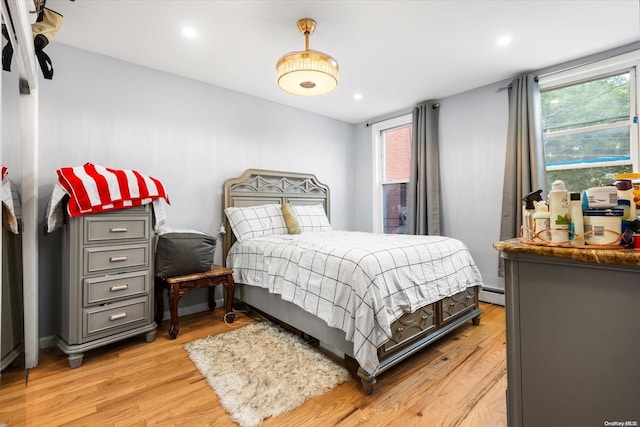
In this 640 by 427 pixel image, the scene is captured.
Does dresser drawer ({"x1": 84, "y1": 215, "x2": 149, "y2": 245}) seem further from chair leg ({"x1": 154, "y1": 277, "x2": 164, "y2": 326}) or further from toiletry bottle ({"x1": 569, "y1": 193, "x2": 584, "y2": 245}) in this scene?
toiletry bottle ({"x1": 569, "y1": 193, "x2": 584, "y2": 245})

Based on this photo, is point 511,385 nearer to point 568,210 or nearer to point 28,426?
point 568,210

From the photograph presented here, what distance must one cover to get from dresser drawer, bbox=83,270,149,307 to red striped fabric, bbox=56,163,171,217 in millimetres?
499

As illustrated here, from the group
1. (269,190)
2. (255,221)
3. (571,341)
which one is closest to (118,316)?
(255,221)

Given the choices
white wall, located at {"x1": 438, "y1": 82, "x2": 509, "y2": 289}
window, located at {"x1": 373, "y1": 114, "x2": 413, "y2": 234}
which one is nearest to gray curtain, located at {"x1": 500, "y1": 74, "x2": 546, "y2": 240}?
white wall, located at {"x1": 438, "y1": 82, "x2": 509, "y2": 289}

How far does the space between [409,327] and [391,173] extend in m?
2.95

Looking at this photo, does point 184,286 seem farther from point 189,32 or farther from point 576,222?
point 576,222

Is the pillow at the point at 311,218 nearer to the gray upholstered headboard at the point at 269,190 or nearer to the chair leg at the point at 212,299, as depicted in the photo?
the gray upholstered headboard at the point at 269,190

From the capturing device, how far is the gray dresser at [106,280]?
2027 mm

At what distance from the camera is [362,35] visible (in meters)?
2.36

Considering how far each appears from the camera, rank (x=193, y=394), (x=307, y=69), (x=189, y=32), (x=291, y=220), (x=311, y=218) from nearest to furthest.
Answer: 1. (x=193, y=394)
2. (x=307, y=69)
3. (x=189, y=32)
4. (x=291, y=220)
5. (x=311, y=218)

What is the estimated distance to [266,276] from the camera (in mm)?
2584

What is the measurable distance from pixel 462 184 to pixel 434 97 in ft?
3.78

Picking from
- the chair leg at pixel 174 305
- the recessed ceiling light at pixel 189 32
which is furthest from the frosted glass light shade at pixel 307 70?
the chair leg at pixel 174 305

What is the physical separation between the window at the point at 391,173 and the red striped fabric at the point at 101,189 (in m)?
3.20
